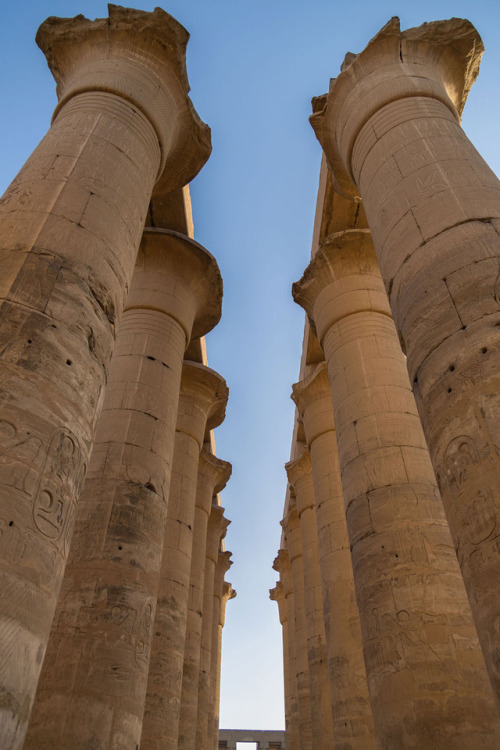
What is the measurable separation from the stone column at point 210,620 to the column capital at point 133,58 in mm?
13902

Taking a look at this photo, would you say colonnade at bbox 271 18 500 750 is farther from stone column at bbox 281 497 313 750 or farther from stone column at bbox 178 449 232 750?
stone column at bbox 281 497 313 750

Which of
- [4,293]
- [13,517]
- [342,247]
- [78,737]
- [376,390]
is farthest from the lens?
[342,247]

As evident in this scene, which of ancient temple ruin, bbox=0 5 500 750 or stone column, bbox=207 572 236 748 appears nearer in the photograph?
ancient temple ruin, bbox=0 5 500 750

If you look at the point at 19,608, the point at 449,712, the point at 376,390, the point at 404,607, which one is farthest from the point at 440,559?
the point at 19,608

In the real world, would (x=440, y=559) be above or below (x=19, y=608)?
above

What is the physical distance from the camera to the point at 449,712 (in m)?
5.32

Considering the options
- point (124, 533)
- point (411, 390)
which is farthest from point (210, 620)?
point (411, 390)

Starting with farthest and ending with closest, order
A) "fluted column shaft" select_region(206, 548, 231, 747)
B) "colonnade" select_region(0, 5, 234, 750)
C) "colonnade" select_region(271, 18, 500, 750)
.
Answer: "fluted column shaft" select_region(206, 548, 231, 747) < "colonnade" select_region(271, 18, 500, 750) < "colonnade" select_region(0, 5, 234, 750)

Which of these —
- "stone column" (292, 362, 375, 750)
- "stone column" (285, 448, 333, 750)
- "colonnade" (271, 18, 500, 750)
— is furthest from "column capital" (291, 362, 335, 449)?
"stone column" (285, 448, 333, 750)

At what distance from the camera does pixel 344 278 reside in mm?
9953

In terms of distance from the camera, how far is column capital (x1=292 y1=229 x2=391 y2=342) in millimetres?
9625

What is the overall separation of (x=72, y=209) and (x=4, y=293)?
4.22 ft

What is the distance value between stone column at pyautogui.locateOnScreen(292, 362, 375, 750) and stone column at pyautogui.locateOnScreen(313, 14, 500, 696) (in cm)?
630

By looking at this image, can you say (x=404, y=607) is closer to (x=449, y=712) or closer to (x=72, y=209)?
(x=449, y=712)
